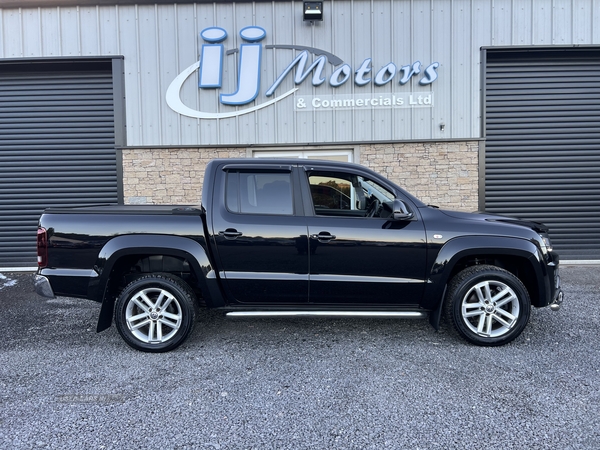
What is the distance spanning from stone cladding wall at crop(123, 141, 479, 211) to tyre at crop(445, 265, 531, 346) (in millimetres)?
4101

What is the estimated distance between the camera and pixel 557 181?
26.3ft

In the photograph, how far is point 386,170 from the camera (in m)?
7.77

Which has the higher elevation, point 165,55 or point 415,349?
point 165,55

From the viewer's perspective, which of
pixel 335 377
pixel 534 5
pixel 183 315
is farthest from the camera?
pixel 534 5

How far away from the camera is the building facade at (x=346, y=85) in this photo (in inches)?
301

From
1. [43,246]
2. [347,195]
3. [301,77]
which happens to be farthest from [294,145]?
[43,246]

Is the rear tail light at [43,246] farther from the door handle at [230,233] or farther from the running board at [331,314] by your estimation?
the running board at [331,314]

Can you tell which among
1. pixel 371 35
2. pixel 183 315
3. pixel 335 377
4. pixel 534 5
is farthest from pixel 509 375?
pixel 534 5

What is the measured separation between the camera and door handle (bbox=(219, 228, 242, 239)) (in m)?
3.75

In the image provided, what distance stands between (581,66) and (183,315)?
8744 mm

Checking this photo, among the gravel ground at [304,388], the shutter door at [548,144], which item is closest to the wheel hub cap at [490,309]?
the gravel ground at [304,388]

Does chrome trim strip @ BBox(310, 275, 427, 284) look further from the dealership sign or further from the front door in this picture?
the dealership sign

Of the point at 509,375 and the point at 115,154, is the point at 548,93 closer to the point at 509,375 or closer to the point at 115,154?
the point at 509,375

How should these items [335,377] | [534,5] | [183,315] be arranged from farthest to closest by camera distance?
[534,5], [183,315], [335,377]
